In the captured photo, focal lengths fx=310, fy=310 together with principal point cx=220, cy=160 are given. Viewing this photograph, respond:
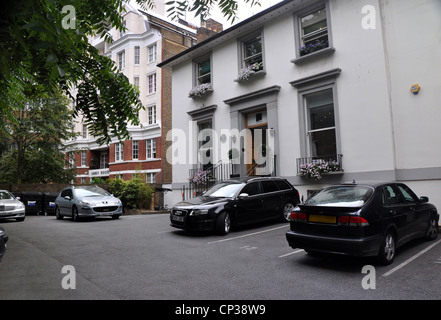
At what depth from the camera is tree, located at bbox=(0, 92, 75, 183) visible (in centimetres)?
2222

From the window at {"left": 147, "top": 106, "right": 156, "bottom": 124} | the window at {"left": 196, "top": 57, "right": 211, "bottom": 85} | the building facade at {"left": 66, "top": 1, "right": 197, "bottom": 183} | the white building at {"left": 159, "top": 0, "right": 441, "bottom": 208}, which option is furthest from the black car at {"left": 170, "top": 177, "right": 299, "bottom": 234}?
the window at {"left": 147, "top": 106, "right": 156, "bottom": 124}

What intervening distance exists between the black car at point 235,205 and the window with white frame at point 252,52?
21.4 feet

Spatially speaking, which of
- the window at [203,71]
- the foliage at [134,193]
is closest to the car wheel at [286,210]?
the window at [203,71]

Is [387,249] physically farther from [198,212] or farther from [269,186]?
[269,186]

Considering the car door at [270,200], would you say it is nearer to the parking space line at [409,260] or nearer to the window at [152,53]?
the parking space line at [409,260]

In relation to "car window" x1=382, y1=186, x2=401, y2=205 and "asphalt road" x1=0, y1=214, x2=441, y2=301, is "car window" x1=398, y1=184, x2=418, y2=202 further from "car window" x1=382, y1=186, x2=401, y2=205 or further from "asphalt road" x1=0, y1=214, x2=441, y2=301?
"asphalt road" x1=0, y1=214, x2=441, y2=301

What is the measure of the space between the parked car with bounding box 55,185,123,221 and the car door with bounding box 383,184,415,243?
36.6 feet

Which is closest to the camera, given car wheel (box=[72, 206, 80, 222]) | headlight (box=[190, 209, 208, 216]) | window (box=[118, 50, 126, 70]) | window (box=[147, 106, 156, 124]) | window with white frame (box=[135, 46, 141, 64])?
headlight (box=[190, 209, 208, 216])

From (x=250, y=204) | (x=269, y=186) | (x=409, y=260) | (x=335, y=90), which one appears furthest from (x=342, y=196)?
(x=335, y=90)

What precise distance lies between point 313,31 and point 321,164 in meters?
5.70

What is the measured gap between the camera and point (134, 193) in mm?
17938

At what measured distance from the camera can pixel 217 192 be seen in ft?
33.4

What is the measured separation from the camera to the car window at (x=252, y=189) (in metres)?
9.89
